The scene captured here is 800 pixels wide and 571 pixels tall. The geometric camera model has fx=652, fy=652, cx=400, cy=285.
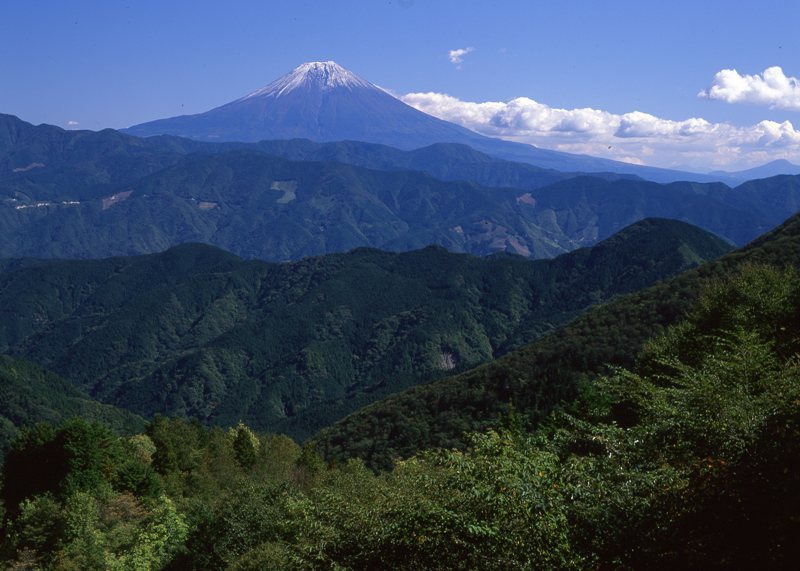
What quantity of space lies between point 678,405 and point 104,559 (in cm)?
2394

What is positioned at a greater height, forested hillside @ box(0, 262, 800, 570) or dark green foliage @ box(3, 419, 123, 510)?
forested hillside @ box(0, 262, 800, 570)

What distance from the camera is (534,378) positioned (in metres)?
83.6

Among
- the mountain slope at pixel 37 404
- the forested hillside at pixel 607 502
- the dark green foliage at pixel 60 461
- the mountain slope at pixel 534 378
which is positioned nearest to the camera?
the forested hillside at pixel 607 502

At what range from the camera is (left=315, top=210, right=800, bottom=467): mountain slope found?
76.5 m

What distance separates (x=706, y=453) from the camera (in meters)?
13.0

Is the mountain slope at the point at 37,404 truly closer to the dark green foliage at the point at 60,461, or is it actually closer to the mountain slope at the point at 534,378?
the mountain slope at the point at 534,378

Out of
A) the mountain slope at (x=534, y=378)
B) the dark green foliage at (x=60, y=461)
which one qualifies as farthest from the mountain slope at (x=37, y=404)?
the dark green foliage at (x=60, y=461)

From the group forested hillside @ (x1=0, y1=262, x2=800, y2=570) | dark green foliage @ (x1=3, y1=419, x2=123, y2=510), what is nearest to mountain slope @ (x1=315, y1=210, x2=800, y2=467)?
dark green foliage @ (x1=3, y1=419, x2=123, y2=510)

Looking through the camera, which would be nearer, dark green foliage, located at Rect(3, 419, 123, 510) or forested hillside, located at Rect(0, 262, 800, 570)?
forested hillside, located at Rect(0, 262, 800, 570)

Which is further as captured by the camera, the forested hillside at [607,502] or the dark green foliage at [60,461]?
the dark green foliage at [60,461]

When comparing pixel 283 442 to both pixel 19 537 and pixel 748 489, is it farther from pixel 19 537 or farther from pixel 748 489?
pixel 748 489

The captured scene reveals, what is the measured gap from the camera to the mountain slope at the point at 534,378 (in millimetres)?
76500

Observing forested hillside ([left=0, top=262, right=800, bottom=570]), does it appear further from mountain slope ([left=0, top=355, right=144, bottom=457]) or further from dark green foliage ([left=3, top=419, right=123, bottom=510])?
mountain slope ([left=0, top=355, right=144, bottom=457])

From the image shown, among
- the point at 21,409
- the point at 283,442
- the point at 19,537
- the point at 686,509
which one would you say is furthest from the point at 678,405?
the point at 21,409
